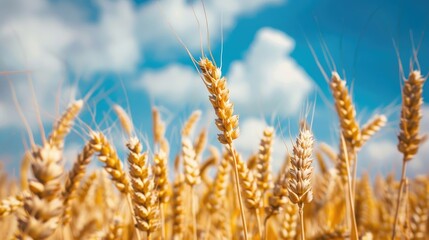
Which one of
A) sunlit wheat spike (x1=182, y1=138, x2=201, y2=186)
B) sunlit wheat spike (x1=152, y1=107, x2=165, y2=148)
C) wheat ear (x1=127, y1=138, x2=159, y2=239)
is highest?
sunlit wheat spike (x1=152, y1=107, x2=165, y2=148)

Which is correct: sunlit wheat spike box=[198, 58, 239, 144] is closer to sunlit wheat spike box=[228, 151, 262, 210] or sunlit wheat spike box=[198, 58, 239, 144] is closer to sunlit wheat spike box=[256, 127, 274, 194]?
sunlit wheat spike box=[228, 151, 262, 210]

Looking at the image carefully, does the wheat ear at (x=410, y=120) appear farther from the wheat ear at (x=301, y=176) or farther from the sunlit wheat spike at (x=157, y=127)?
the sunlit wheat spike at (x=157, y=127)

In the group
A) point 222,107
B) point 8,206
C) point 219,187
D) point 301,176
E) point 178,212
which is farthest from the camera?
point 219,187

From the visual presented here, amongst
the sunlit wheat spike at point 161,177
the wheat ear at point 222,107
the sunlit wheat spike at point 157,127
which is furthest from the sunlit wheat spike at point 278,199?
the sunlit wheat spike at point 157,127

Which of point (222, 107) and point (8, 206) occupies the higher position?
point (222, 107)

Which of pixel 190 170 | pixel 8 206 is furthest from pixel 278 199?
pixel 8 206

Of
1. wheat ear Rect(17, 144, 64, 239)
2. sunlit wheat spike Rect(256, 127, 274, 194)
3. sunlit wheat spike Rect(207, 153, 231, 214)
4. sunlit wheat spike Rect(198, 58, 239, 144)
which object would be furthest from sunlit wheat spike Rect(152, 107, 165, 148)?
wheat ear Rect(17, 144, 64, 239)

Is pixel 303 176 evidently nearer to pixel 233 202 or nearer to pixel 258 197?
pixel 258 197

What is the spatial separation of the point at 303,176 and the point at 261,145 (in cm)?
74

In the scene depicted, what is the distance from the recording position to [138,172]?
1.70m

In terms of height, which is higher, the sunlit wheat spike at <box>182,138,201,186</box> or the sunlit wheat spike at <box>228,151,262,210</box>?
the sunlit wheat spike at <box>182,138,201,186</box>

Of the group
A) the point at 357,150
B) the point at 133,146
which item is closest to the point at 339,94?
the point at 357,150

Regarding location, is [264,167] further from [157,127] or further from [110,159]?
[157,127]

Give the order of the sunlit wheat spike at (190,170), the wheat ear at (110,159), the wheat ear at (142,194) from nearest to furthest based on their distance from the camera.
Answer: the wheat ear at (142,194) → the wheat ear at (110,159) → the sunlit wheat spike at (190,170)
